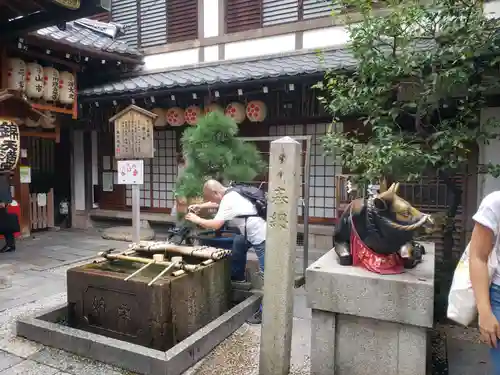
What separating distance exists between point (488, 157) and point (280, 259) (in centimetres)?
561

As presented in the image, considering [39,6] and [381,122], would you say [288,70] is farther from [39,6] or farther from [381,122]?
[39,6]

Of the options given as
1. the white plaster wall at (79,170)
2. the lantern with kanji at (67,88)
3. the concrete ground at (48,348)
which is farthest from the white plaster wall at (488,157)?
the white plaster wall at (79,170)

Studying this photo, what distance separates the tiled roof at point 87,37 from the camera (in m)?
9.10

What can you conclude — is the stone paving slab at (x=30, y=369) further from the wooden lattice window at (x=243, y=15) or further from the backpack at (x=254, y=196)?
the wooden lattice window at (x=243, y=15)

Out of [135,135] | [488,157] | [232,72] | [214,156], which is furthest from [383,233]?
[232,72]

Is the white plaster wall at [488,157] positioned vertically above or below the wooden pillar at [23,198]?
above

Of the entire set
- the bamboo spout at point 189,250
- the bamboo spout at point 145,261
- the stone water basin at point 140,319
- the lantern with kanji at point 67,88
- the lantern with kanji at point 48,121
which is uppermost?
the lantern with kanji at point 67,88

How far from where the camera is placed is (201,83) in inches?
329

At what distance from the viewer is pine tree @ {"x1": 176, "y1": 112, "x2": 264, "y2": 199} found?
20.1 feet

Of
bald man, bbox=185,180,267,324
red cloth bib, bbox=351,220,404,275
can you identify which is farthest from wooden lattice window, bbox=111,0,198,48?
red cloth bib, bbox=351,220,404,275

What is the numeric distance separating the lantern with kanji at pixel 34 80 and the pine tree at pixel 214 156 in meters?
4.74

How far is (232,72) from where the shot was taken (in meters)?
8.88

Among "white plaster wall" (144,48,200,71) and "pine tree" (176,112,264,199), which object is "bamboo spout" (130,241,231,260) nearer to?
"pine tree" (176,112,264,199)

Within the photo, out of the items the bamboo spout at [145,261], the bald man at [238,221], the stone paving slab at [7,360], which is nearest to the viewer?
the stone paving slab at [7,360]
